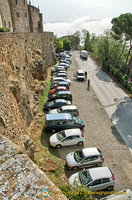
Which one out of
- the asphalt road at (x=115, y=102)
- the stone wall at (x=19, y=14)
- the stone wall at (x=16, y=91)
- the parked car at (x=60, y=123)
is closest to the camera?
the stone wall at (x=16, y=91)

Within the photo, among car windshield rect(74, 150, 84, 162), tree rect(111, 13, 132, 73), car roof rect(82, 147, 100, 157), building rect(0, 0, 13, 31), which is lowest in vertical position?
car windshield rect(74, 150, 84, 162)

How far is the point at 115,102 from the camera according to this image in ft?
65.0

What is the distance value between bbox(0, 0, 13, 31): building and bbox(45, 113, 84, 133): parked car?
986 inches

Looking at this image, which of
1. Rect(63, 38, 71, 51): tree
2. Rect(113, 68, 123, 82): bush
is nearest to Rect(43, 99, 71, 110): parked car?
Rect(113, 68, 123, 82): bush

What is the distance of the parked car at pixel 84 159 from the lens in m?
10.2

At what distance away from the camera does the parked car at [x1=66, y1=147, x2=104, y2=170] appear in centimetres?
1019

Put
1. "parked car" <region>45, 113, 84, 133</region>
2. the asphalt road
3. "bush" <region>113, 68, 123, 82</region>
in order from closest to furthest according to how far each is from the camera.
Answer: "parked car" <region>45, 113, 84, 133</region> → the asphalt road → "bush" <region>113, 68, 123, 82</region>

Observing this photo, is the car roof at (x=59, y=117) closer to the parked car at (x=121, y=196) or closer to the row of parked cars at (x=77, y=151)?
the row of parked cars at (x=77, y=151)

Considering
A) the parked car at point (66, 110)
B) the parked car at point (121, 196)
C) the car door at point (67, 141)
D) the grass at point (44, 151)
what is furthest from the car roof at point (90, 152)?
the parked car at point (66, 110)

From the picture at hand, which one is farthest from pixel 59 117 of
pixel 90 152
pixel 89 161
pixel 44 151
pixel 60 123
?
pixel 89 161

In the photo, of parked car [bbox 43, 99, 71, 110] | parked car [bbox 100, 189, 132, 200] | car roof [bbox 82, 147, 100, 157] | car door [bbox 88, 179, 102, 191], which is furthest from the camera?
parked car [bbox 43, 99, 71, 110]

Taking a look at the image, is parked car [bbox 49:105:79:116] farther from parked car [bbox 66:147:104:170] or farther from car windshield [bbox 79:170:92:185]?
car windshield [bbox 79:170:92:185]

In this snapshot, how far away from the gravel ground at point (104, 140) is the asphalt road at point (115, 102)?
71 centimetres

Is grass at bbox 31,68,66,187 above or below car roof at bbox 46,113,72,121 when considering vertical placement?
below
